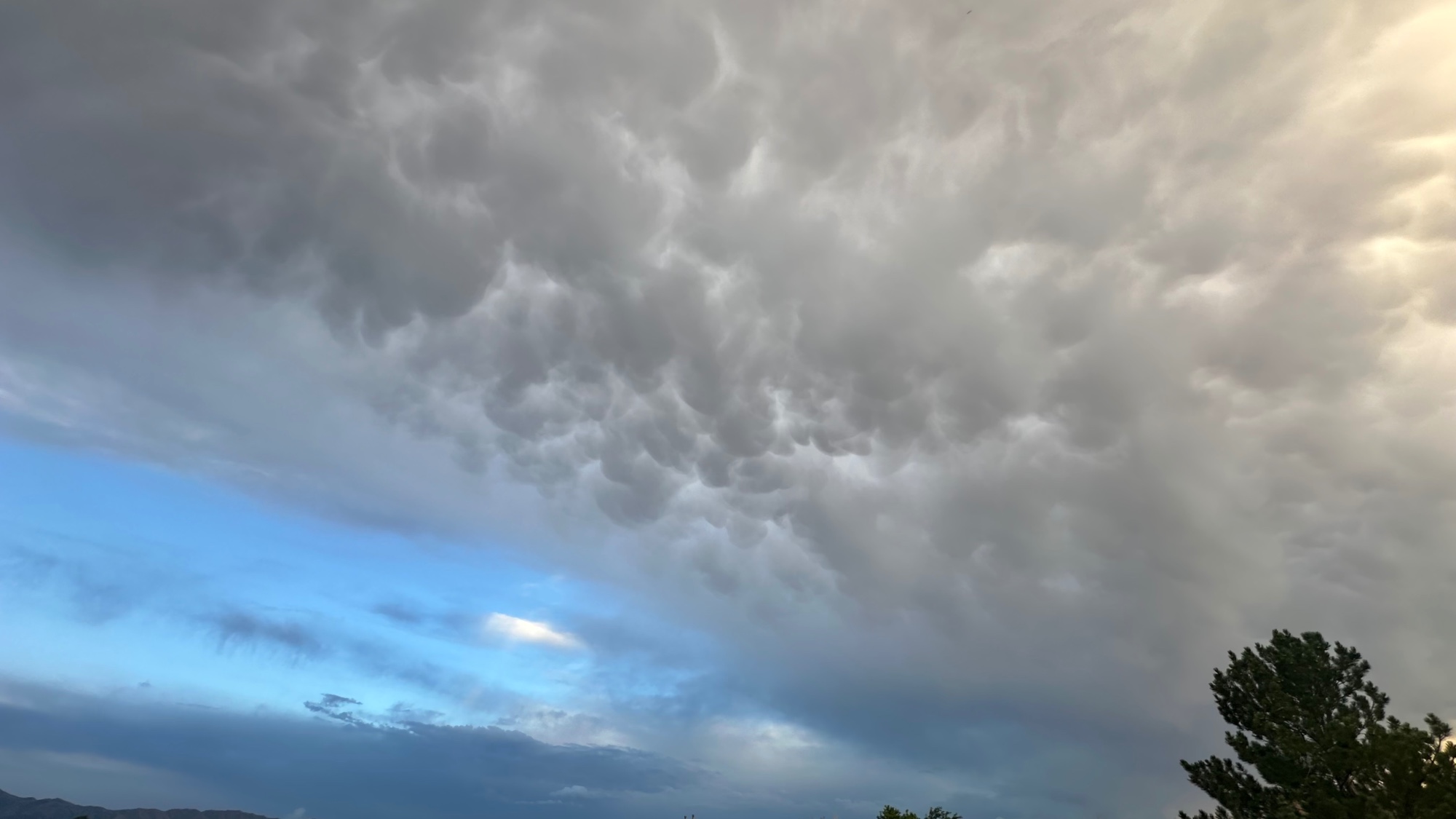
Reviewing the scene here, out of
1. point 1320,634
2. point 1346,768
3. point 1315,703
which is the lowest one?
point 1346,768

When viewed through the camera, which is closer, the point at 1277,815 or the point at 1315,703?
the point at 1277,815

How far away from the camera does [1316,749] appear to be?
132 feet

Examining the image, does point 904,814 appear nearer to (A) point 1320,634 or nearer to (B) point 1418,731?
(A) point 1320,634

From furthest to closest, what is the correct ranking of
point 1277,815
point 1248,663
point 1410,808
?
point 1248,663 < point 1277,815 < point 1410,808

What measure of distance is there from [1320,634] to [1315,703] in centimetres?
438

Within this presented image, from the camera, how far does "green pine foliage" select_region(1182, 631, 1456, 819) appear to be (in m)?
32.8

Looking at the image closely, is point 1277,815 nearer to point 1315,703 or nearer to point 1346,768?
point 1346,768

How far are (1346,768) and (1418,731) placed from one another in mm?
5423

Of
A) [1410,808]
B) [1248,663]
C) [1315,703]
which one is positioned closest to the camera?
[1410,808]

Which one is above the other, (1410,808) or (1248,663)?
(1248,663)

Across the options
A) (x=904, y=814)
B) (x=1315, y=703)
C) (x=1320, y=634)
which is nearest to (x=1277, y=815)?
(x=1315, y=703)

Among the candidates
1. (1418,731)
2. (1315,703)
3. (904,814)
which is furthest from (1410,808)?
(904,814)

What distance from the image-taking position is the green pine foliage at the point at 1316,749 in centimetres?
3284

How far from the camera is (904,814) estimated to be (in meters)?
74.2
